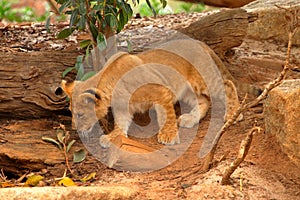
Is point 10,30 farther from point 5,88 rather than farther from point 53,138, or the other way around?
point 53,138

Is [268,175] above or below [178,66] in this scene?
below

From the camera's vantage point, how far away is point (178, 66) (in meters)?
5.26

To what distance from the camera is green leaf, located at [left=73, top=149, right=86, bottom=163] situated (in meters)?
4.54

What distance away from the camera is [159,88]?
16.3 ft

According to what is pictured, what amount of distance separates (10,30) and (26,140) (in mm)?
2767

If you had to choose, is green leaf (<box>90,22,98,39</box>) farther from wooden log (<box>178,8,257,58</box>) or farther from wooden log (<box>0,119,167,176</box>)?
wooden log (<box>178,8,257,58</box>)

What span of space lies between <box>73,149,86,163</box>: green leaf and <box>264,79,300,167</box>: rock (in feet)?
5.24

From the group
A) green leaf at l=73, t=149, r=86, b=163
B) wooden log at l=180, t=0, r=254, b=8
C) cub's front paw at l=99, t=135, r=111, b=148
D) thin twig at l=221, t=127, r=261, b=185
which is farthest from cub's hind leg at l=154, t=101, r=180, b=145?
wooden log at l=180, t=0, r=254, b=8

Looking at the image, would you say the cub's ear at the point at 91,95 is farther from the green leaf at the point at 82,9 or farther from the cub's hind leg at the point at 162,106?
the green leaf at the point at 82,9

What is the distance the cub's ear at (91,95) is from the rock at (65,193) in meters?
1.08

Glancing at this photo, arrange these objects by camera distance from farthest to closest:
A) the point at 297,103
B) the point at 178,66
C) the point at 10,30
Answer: the point at 10,30, the point at 178,66, the point at 297,103

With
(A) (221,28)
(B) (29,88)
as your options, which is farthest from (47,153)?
(A) (221,28)

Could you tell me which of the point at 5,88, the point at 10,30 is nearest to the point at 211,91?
the point at 5,88

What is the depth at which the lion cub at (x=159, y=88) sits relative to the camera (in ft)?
15.4
